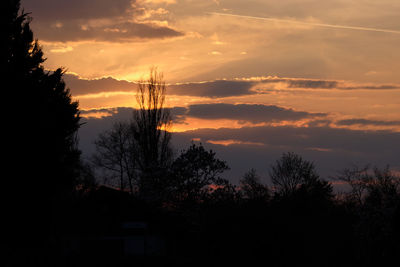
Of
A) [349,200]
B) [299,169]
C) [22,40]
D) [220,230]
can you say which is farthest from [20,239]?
[299,169]

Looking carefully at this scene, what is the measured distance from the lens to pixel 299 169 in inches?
2633

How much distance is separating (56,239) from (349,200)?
30881 millimetres

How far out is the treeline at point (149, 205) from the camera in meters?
26.0

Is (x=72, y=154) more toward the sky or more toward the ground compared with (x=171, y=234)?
more toward the sky

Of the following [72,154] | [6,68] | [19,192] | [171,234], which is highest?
[6,68]

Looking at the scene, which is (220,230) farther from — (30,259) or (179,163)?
(30,259)

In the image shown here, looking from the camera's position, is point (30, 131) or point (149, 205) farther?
point (149, 205)

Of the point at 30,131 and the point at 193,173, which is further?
the point at 193,173

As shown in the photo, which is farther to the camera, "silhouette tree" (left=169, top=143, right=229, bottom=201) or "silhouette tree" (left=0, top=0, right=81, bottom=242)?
"silhouette tree" (left=169, top=143, right=229, bottom=201)

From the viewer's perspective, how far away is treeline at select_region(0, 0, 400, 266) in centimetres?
2600

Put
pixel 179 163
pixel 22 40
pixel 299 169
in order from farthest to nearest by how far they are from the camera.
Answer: pixel 299 169 → pixel 179 163 → pixel 22 40

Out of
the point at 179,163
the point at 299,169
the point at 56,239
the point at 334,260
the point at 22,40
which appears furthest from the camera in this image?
the point at 299,169

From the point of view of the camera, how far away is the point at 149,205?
41.6 meters

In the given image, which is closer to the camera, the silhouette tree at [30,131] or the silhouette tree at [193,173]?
the silhouette tree at [30,131]
